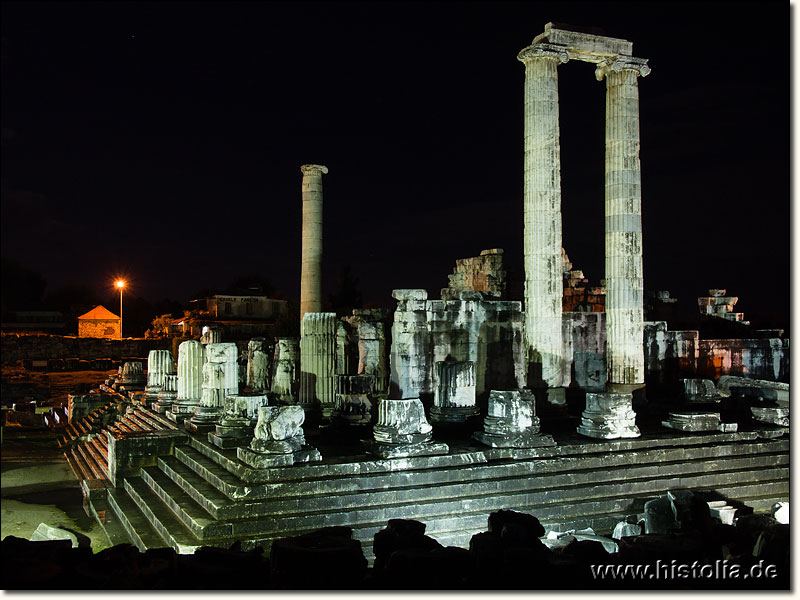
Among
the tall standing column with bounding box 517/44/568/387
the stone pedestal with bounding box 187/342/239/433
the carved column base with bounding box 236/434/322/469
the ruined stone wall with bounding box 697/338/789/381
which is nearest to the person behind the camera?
the carved column base with bounding box 236/434/322/469

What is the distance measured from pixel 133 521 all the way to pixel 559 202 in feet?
35.8

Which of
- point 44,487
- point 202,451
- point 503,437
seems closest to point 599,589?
point 503,437

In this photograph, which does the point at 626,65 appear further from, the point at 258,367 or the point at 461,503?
the point at 461,503

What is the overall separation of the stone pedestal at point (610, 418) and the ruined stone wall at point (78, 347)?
94.2ft

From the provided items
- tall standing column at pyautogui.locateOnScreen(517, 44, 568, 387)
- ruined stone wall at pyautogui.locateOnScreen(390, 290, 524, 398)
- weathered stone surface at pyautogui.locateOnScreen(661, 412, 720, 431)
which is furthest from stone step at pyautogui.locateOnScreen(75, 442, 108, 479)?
weathered stone surface at pyautogui.locateOnScreen(661, 412, 720, 431)

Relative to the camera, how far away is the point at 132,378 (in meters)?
21.4

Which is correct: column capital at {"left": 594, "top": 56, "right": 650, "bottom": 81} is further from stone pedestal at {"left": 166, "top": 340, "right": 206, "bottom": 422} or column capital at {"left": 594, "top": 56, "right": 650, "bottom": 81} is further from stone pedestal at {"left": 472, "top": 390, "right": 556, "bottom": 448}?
stone pedestal at {"left": 166, "top": 340, "right": 206, "bottom": 422}

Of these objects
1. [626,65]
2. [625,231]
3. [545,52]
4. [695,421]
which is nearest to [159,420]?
[695,421]

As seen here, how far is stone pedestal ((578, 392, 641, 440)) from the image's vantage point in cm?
1170

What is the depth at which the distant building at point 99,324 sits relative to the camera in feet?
134

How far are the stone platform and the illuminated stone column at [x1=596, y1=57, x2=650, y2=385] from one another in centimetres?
409

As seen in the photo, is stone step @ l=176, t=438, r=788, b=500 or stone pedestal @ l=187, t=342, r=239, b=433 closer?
stone step @ l=176, t=438, r=788, b=500

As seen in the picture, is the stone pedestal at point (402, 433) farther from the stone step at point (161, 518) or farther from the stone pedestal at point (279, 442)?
the stone step at point (161, 518)

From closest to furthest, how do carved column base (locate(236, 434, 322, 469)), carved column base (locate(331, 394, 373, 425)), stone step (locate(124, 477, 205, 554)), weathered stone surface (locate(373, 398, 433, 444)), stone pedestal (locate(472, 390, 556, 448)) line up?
stone step (locate(124, 477, 205, 554))
carved column base (locate(236, 434, 322, 469))
weathered stone surface (locate(373, 398, 433, 444))
stone pedestal (locate(472, 390, 556, 448))
carved column base (locate(331, 394, 373, 425))
